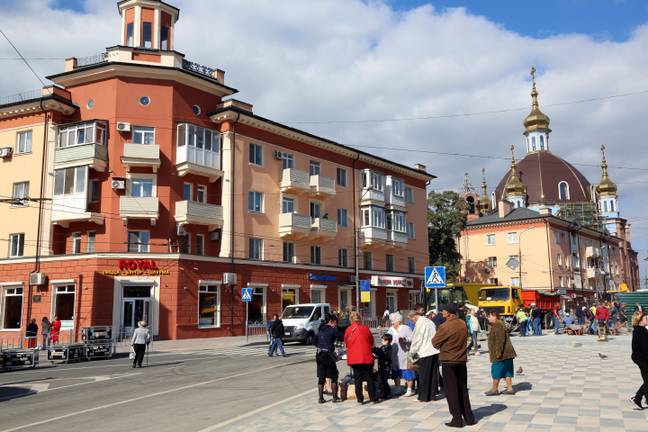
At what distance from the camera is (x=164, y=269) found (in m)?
31.5

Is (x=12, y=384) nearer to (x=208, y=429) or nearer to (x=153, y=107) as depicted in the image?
(x=208, y=429)

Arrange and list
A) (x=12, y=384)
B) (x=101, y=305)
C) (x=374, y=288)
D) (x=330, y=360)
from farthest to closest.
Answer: (x=374, y=288), (x=101, y=305), (x=12, y=384), (x=330, y=360)

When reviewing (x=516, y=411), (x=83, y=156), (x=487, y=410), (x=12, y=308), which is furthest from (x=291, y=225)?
(x=516, y=411)

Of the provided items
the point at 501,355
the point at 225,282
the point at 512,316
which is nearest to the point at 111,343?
the point at 225,282

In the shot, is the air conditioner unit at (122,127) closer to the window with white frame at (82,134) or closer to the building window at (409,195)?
the window with white frame at (82,134)

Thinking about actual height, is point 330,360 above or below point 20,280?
below

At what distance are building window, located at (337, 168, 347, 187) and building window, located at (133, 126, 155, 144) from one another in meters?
15.9

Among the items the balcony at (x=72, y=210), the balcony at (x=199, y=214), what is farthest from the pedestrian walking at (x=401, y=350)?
the balcony at (x=72, y=210)

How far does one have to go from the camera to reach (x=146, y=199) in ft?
105

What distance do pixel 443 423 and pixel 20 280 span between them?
3012cm

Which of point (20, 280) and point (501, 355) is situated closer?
point (501, 355)

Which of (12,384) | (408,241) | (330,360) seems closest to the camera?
(330,360)

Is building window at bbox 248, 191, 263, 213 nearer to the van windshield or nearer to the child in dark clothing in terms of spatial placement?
the van windshield

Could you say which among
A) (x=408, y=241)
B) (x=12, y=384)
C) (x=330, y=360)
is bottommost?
(x=12, y=384)
